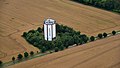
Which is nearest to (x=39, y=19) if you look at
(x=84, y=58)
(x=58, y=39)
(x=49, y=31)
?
(x=49, y=31)

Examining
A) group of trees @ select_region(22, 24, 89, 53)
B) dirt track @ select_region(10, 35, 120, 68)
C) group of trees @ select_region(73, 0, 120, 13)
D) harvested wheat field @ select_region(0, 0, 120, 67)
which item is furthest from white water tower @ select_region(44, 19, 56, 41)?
group of trees @ select_region(73, 0, 120, 13)

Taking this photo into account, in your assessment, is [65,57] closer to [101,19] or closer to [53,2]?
[101,19]

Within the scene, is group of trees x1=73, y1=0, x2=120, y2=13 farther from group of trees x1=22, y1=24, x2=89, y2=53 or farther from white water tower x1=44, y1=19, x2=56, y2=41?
white water tower x1=44, y1=19, x2=56, y2=41

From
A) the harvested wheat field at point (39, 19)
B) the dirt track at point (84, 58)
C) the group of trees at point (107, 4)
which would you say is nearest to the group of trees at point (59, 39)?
the harvested wheat field at point (39, 19)

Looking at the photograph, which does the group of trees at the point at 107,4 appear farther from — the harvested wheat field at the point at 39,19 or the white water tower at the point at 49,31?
the white water tower at the point at 49,31

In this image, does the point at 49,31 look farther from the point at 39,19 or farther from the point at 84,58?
the point at 39,19

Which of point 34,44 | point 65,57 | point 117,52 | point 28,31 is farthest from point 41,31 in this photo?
point 117,52
